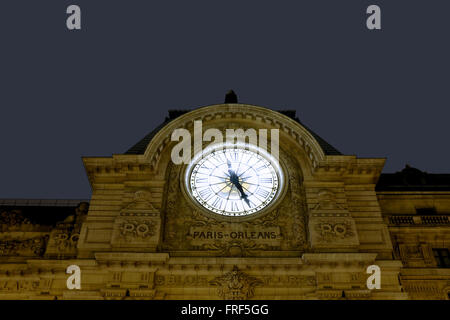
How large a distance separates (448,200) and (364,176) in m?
4.85

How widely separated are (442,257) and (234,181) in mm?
9195

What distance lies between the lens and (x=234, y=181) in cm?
2069

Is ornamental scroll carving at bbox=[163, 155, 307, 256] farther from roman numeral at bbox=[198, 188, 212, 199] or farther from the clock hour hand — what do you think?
the clock hour hand

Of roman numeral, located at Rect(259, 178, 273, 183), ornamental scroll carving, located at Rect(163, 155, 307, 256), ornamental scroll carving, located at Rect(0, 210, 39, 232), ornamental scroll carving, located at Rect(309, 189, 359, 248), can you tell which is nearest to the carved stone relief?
ornamental scroll carving, located at Rect(0, 210, 39, 232)

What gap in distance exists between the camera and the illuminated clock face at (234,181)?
20.3 meters

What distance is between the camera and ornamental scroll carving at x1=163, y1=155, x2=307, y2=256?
1838 centimetres

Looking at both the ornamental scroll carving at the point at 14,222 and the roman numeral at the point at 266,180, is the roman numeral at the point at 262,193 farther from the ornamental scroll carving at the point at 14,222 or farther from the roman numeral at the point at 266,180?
the ornamental scroll carving at the point at 14,222

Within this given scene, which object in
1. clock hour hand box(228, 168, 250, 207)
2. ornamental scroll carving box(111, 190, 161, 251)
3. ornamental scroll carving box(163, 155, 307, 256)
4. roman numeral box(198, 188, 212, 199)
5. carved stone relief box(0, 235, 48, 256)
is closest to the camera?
ornamental scroll carving box(111, 190, 161, 251)

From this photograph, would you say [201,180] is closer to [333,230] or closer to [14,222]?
[333,230]

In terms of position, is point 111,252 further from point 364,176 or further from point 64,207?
point 364,176

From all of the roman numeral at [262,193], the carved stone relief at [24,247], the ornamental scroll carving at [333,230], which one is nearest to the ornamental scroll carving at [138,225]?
the carved stone relief at [24,247]

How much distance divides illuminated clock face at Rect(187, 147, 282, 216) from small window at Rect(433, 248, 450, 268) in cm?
710

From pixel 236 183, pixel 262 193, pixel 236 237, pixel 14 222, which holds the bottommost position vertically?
→ pixel 236 237

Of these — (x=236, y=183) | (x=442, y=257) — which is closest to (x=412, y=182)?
(x=442, y=257)
